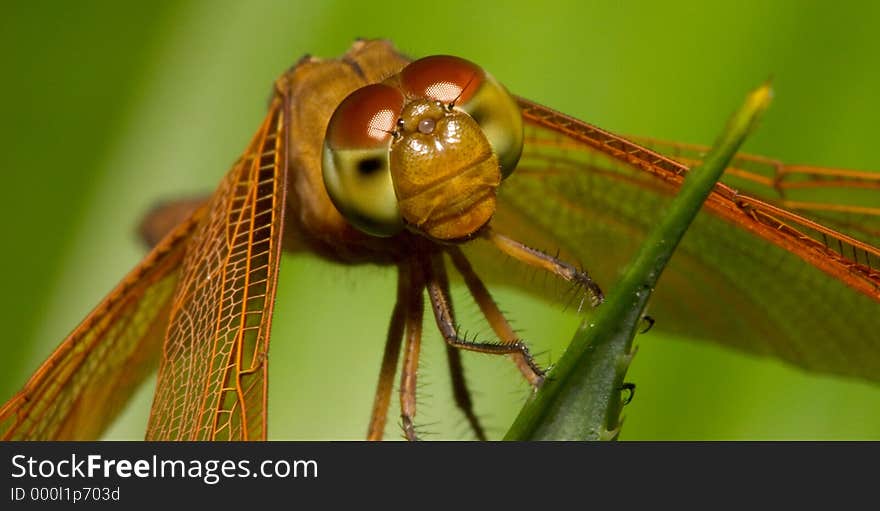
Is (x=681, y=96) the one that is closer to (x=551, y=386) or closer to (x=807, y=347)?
(x=807, y=347)

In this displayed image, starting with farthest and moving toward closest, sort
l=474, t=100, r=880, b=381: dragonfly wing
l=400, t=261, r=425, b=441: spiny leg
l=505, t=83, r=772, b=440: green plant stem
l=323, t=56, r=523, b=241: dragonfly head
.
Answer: l=474, t=100, r=880, b=381: dragonfly wing, l=400, t=261, r=425, b=441: spiny leg, l=323, t=56, r=523, b=241: dragonfly head, l=505, t=83, r=772, b=440: green plant stem

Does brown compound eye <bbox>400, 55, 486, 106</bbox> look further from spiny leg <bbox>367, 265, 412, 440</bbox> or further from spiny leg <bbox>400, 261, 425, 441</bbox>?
spiny leg <bbox>367, 265, 412, 440</bbox>

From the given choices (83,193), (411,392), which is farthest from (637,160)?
(83,193)

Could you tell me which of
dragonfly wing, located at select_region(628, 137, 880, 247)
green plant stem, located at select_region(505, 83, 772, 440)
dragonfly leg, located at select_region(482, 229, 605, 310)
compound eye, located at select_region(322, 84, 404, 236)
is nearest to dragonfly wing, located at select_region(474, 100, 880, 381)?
dragonfly wing, located at select_region(628, 137, 880, 247)

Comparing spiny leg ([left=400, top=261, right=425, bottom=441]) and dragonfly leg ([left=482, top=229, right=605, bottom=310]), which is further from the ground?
dragonfly leg ([left=482, top=229, right=605, bottom=310])

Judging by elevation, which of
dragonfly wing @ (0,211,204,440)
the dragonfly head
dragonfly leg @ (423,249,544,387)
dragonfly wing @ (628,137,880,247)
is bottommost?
dragonfly wing @ (0,211,204,440)
